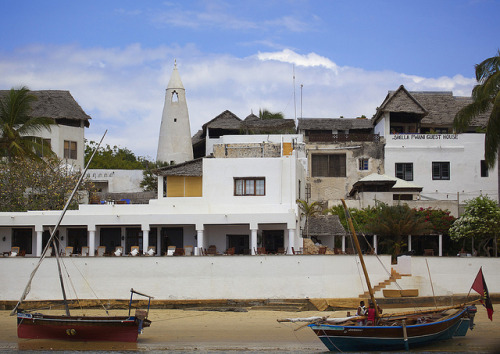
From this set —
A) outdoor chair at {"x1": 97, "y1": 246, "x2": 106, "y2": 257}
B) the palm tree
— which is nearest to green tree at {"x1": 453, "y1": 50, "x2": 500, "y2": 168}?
outdoor chair at {"x1": 97, "y1": 246, "x2": 106, "y2": 257}

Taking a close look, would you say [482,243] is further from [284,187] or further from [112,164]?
[112,164]

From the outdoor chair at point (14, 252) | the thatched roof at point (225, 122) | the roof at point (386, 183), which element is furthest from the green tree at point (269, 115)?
the outdoor chair at point (14, 252)

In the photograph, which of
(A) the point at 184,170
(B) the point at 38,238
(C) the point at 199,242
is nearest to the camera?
(C) the point at 199,242

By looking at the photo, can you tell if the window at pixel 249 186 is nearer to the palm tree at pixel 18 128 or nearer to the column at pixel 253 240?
the column at pixel 253 240

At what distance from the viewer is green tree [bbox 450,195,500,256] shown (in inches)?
1566

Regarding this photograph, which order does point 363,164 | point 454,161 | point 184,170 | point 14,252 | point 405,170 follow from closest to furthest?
point 14,252, point 184,170, point 454,161, point 405,170, point 363,164

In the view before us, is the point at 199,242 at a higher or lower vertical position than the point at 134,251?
higher

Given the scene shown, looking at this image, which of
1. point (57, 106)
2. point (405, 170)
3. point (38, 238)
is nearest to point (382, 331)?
point (38, 238)

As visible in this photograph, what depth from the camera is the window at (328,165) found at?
181ft

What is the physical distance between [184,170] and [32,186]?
35.6 feet

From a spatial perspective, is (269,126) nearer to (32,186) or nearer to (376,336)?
(32,186)

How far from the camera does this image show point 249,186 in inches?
1586

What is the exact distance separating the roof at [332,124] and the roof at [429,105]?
1.81 meters

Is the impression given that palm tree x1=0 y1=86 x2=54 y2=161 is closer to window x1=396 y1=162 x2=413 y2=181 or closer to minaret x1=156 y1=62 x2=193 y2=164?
minaret x1=156 y1=62 x2=193 y2=164
